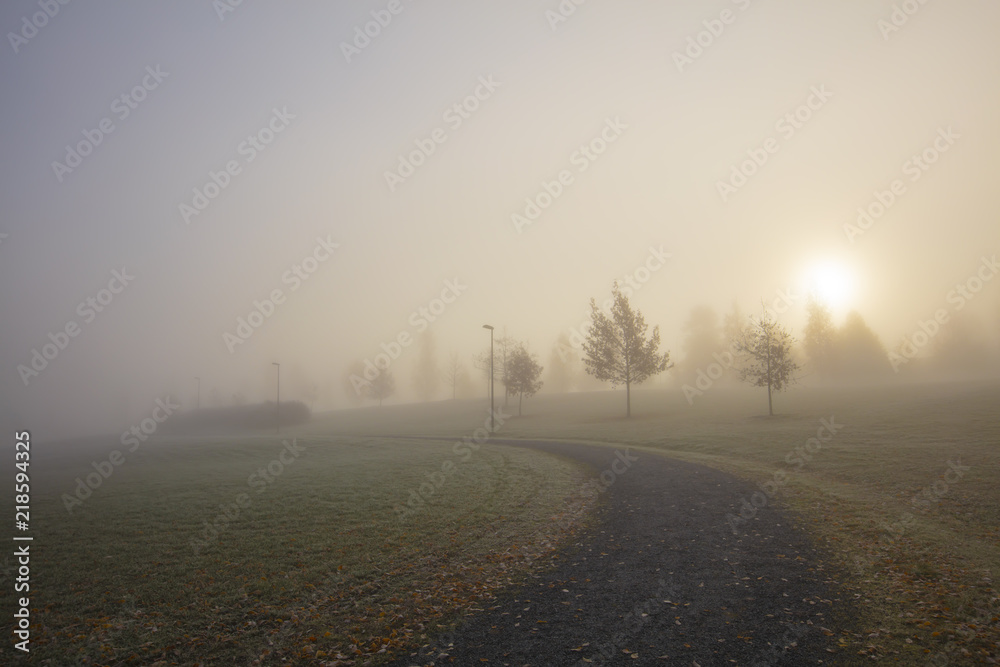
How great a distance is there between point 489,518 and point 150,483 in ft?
66.0

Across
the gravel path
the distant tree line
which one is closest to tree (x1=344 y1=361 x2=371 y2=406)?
the distant tree line

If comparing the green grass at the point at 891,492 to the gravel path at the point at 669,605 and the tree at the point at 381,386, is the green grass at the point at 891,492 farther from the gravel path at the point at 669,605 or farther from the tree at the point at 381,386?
the tree at the point at 381,386

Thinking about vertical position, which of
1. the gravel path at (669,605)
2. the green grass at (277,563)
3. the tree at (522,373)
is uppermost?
the tree at (522,373)

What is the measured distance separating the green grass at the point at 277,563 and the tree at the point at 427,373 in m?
91.5

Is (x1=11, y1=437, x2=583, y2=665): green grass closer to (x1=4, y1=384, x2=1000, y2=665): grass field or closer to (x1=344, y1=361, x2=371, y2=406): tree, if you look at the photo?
(x1=4, y1=384, x2=1000, y2=665): grass field

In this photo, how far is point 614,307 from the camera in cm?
5475

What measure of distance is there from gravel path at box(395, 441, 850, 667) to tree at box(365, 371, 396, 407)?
309 feet

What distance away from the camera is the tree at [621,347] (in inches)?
2115

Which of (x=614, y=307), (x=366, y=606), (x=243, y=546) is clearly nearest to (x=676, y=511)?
(x=366, y=606)

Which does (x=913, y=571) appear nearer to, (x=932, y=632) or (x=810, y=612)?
(x=932, y=632)

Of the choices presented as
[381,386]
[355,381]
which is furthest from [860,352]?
[355,381]

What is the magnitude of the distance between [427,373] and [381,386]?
14.8 metres

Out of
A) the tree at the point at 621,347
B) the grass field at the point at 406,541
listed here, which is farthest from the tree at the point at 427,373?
the grass field at the point at 406,541

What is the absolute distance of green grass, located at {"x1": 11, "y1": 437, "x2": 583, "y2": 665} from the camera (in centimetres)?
800
